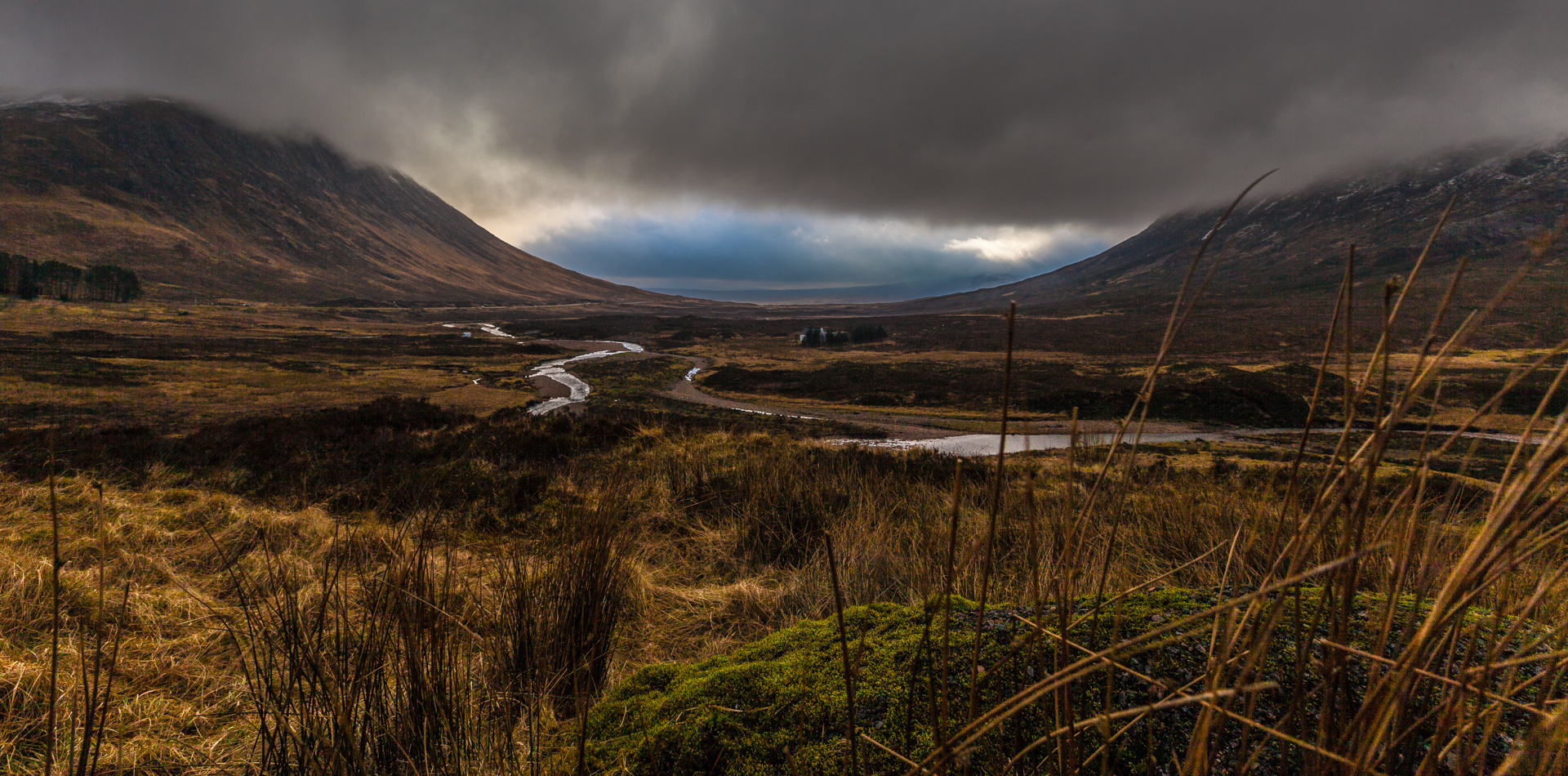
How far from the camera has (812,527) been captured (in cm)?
466

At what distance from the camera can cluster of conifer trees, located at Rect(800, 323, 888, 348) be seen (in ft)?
233

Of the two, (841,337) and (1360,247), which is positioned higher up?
(1360,247)

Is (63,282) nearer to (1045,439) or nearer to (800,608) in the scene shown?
(1045,439)

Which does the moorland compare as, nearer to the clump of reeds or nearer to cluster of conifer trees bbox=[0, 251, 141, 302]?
the clump of reeds

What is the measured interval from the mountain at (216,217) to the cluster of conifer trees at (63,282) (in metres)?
7.00

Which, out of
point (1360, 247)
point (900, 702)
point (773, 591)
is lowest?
point (773, 591)

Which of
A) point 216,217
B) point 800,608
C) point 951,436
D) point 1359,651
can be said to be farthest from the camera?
point 216,217

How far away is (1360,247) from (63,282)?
202 meters

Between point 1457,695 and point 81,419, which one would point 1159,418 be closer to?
point 1457,695

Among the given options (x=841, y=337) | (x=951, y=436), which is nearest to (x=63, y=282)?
(x=841, y=337)

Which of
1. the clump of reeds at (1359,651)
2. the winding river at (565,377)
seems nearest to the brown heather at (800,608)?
the clump of reeds at (1359,651)

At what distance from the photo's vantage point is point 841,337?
7244 centimetres

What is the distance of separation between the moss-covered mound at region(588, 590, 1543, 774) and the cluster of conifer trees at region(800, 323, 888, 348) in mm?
66636

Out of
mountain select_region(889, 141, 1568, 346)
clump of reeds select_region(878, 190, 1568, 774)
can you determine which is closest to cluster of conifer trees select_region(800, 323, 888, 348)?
mountain select_region(889, 141, 1568, 346)
